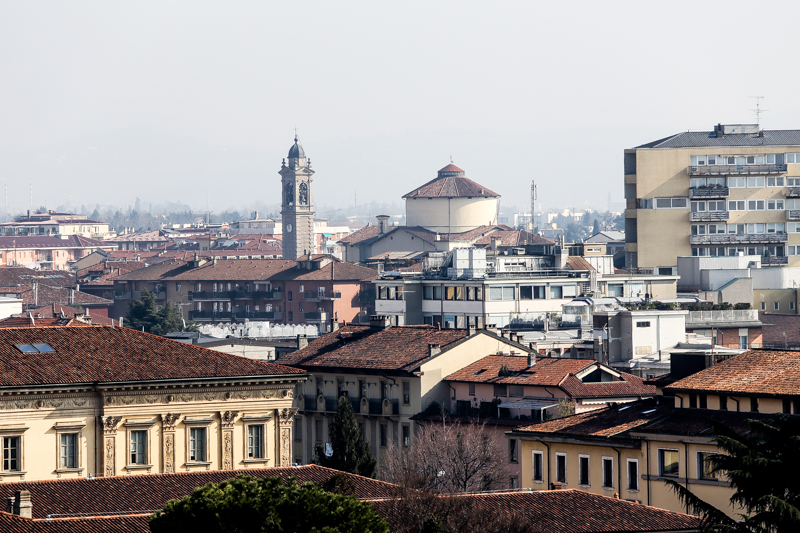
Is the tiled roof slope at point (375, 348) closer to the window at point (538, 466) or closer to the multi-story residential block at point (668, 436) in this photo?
the window at point (538, 466)

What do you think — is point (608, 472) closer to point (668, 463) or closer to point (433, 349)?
point (668, 463)

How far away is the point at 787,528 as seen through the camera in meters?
29.4

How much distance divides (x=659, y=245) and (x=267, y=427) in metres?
85.0

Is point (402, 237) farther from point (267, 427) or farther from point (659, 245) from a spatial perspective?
point (267, 427)

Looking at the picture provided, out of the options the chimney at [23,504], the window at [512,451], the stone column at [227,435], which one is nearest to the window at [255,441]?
the stone column at [227,435]

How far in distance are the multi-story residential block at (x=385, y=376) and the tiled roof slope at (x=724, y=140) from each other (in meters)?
64.0

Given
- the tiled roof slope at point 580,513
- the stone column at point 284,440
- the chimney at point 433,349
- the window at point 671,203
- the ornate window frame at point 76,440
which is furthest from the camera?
the window at point 671,203

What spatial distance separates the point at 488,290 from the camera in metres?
100

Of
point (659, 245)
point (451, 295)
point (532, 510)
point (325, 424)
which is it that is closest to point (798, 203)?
point (659, 245)

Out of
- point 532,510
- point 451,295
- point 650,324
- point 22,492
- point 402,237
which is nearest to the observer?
point 22,492

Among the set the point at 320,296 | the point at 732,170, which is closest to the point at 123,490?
the point at 732,170

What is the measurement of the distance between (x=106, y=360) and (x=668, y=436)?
1597cm

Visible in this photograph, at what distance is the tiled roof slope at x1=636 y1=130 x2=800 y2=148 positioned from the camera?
134500 mm

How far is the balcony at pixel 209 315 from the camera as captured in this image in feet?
522
